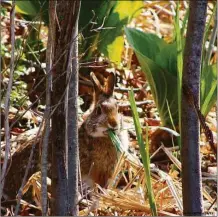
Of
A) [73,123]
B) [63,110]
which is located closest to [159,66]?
[73,123]

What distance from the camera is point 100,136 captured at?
3736mm

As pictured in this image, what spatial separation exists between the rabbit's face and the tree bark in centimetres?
129

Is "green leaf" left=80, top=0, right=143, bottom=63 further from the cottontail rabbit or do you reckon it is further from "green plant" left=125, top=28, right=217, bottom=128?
the cottontail rabbit

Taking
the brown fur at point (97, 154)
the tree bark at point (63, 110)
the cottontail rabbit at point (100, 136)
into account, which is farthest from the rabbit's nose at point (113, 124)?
the tree bark at point (63, 110)

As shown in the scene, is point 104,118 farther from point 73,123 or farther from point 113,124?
point 73,123

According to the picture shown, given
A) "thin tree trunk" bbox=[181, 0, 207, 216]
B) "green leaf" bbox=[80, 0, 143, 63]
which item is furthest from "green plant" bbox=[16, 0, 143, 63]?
"thin tree trunk" bbox=[181, 0, 207, 216]

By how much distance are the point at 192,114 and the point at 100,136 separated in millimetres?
1693

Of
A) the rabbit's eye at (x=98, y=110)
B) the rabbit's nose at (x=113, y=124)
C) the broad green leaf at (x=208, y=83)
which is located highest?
the broad green leaf at (x=208, y=83)

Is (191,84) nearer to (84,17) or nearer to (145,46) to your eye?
(145,46)

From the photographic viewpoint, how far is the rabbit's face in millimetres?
3561

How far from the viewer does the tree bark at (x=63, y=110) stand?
81.7 inches

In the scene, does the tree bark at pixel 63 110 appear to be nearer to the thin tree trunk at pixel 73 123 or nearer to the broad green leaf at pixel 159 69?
the thin tree trunk at pixel 73 123

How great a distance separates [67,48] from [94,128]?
1.63 m

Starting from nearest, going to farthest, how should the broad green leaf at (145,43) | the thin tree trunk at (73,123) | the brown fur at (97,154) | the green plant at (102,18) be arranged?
the thin tree trunk at (73,123)
the brown fur at (97,154)
the broad green leaf at (145,43)
the green plant at (102,18)
